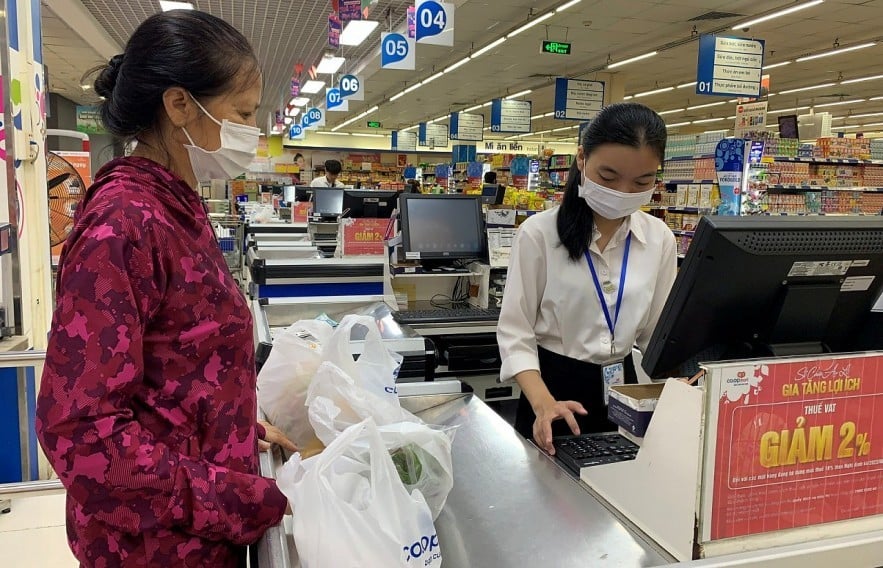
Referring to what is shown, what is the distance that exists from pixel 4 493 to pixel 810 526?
2.53 meters

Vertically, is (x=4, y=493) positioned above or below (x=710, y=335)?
below

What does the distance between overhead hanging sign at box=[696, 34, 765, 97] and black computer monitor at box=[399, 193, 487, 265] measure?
22.2ft

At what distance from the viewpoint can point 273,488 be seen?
3.28 ft

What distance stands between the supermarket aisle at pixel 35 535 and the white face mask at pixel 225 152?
2369mm

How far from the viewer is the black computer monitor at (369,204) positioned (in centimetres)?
564

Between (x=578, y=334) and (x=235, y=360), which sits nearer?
(x=235, y=360)

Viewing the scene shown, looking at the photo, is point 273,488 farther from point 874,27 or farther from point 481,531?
point 874,27

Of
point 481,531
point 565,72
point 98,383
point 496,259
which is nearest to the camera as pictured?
point 98,383

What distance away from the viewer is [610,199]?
171 centimetres

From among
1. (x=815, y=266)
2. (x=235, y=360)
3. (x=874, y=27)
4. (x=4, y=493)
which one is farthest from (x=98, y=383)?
(x=874, y=27)

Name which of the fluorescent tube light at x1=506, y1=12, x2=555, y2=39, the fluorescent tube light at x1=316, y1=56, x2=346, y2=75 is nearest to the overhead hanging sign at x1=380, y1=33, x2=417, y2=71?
the fluorescent tube light at x1=506, y1=12, x2=555, y2=39

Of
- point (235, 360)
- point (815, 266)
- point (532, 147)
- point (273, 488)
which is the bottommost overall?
point (273, 488)

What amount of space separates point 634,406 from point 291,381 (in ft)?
2.33

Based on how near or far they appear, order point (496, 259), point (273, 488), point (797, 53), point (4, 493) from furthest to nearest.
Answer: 1. point (797, 53)
2. point (496, 259)
3. point (4, 493)
4. point (273, 488)
